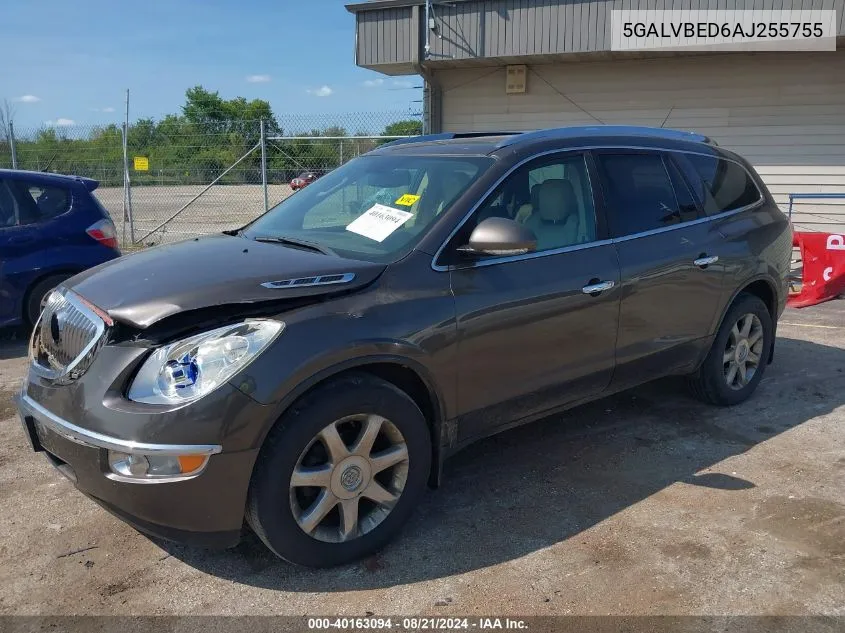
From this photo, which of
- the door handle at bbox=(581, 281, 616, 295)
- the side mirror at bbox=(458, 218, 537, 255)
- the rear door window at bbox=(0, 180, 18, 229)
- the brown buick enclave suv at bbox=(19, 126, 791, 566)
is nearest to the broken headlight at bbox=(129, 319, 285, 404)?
the brown buick enclave suv at bbox=(19, 126, 791, 566)

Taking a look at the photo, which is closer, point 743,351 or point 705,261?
point 705,261

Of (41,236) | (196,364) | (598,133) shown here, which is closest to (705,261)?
(598,133)

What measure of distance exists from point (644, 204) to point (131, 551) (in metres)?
3.27

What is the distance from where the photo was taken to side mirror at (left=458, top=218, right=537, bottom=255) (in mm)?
3264

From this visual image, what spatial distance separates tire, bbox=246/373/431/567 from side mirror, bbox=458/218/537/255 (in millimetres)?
754

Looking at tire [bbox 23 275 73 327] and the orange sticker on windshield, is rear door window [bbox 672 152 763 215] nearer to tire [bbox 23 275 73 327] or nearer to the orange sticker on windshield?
the orange sticker on windshield

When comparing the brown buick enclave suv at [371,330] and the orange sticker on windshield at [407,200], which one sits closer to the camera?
the brown buick enclave suv at [371,330]

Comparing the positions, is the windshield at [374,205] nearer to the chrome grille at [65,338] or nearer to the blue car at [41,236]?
the chrome grille at [65,338]

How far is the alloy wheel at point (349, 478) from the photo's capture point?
9.67 feet

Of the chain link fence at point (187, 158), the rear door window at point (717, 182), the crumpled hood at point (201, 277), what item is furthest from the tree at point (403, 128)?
the crumpled hood at point (201, 277)

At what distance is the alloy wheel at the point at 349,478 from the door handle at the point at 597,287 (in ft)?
4.35

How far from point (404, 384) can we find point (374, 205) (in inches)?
40.3

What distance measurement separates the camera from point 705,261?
178 inches

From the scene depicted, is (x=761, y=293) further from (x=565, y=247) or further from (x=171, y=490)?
(x=171, y=490)
